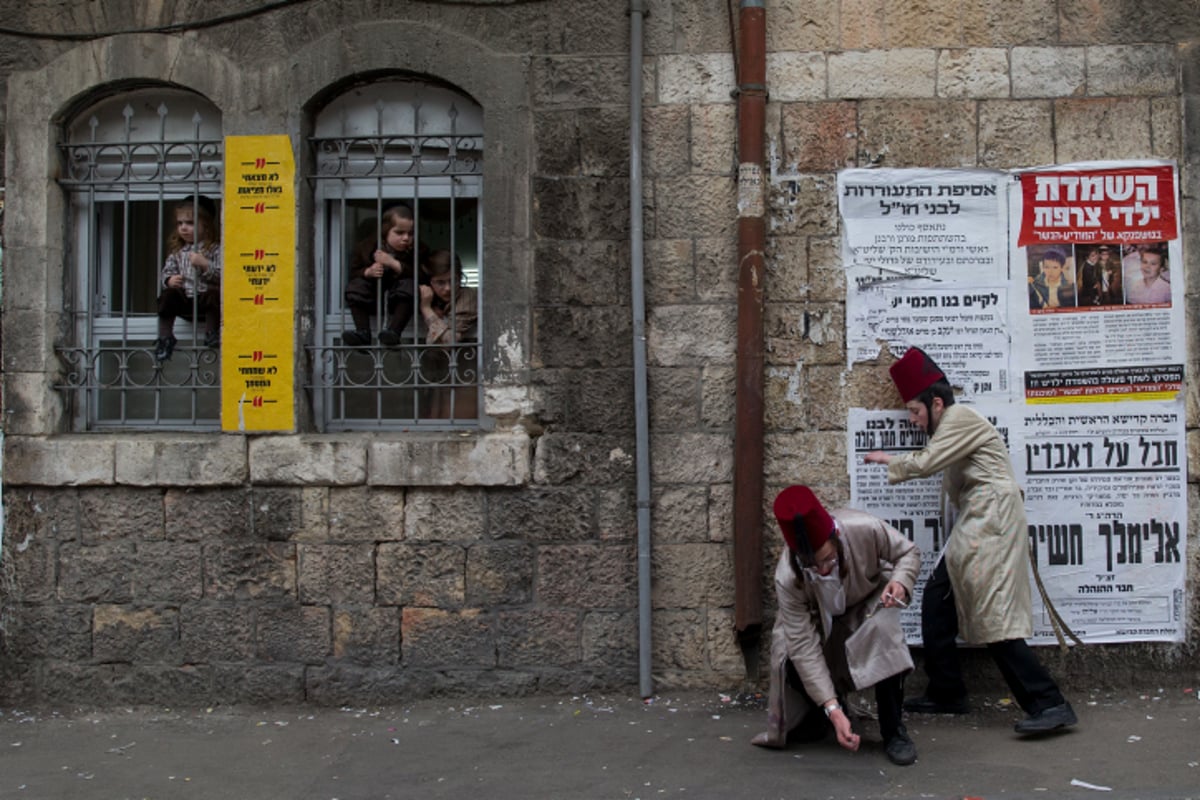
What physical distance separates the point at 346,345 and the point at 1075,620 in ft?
13.4

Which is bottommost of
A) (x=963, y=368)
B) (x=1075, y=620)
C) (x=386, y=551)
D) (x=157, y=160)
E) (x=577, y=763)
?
(x=577, y=763)

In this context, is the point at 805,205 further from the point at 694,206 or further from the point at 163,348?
the point at 163,348

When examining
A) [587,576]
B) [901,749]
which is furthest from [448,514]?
[901,749]

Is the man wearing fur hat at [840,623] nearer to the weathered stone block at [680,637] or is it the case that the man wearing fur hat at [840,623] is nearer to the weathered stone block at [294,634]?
the weathered stone block at [680,637]

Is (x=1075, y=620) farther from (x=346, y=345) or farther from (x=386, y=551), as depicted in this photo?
(x=346, y=345)

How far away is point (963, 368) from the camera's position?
222 inches

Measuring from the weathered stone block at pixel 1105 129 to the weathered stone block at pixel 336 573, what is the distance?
4153 mm

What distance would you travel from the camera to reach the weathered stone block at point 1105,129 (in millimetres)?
5656

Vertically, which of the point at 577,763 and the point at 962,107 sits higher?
the point at 962,107

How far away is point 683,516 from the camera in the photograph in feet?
18.7

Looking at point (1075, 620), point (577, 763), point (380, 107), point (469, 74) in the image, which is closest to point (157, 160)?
point (380, 107)

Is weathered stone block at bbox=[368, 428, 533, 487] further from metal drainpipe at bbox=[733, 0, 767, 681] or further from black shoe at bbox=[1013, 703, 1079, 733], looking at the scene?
black shoe at bbox=[1013, 703, 1079, 733]

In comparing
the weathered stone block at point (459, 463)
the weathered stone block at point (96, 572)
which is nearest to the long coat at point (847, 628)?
the weathered stone block at point (459, 463)

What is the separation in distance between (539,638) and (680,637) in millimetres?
727
